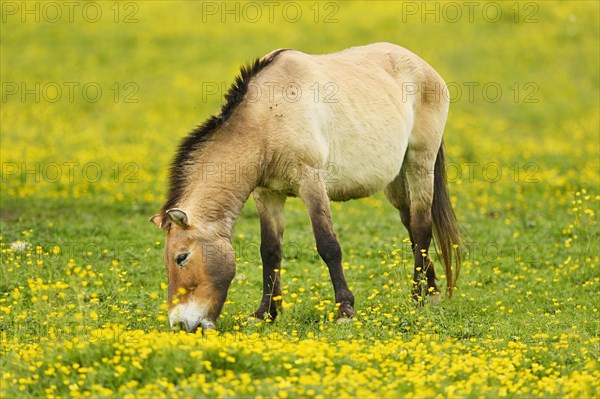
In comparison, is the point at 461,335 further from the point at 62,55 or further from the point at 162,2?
the point at 162,2

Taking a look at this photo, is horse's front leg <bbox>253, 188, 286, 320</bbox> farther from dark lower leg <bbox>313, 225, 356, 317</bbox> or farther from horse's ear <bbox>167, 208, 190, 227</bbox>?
horse's ear <bbox>167, 208, 190, 227</bbox>

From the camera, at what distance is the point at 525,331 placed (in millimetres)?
8734

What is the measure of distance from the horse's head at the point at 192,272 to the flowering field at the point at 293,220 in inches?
14.5

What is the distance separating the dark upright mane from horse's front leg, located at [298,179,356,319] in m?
1.07

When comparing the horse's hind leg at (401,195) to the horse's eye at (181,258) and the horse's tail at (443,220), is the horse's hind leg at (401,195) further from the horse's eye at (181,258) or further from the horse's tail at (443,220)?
the horse's eye at (181,258)

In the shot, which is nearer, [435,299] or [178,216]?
[178,216]

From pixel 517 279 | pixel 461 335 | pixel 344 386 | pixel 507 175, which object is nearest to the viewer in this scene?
pixel 344 386

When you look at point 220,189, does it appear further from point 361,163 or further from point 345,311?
point 361,163

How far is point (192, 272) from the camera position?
7.73 m

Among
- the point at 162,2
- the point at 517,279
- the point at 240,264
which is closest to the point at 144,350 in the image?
the point at 240,264

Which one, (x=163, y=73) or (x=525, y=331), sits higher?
(x=163, y=73)

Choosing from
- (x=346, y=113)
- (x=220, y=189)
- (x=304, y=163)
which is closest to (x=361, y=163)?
(x=346, y=113)

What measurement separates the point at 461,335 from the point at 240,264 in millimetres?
3836

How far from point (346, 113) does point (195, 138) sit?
1857 millimetres
